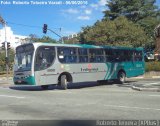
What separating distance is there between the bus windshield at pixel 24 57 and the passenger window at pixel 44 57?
43 cm

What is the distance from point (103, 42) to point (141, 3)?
2062cm

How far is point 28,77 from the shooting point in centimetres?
2319

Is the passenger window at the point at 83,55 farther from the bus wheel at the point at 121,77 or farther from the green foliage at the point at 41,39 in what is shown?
the green foliage at the point at 41,39

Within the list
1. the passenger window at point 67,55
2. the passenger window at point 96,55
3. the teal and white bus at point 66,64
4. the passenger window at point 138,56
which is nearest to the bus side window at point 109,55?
the teal and white bus at point 66,64

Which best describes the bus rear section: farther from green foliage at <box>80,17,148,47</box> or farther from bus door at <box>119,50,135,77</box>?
green foliage at <box>80,17,148,47</box>

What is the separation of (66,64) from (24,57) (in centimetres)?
271

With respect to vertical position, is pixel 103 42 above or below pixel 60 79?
above

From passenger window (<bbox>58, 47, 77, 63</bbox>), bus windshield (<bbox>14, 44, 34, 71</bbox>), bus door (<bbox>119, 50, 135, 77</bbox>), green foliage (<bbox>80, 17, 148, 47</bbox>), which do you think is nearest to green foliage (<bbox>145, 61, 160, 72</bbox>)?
green foliage (<bbox>80, 17, 148, 47</bbox>)

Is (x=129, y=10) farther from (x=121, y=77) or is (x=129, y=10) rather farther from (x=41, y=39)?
(x=41, y=39)

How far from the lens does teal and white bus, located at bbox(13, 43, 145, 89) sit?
23297 mm

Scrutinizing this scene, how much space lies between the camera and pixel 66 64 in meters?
24.8

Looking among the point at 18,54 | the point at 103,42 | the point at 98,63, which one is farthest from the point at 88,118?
the point at 103,42

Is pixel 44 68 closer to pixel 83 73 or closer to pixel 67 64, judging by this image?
pixel 67 64

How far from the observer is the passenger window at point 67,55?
80.2 feet
